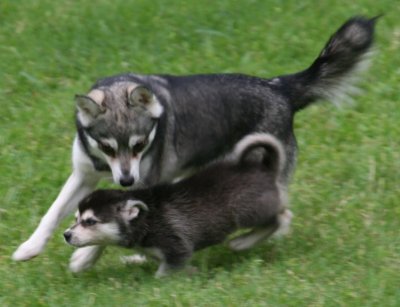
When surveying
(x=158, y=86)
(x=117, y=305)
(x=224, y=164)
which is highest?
(x=158, y=86)

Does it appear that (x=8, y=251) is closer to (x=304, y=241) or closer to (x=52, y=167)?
(x=52, y=167)

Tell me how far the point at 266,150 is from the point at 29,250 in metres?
1.84

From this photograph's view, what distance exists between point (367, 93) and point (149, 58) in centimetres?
233

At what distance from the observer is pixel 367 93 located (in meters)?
10.2

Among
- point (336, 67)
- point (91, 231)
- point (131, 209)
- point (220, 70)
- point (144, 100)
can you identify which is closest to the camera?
point (91, 231)

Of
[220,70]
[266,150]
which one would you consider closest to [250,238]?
[266,150]

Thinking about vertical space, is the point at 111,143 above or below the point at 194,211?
above

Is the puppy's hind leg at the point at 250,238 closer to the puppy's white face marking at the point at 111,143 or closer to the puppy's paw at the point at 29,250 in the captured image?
the puppy's white face marking at the point at 111,143

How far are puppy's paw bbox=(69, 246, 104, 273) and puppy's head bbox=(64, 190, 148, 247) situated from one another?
0.23 meters

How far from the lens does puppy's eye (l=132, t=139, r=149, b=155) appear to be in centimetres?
739

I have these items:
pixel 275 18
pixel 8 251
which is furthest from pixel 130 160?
pixel 275 18

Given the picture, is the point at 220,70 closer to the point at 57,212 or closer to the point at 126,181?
the point at 57,212

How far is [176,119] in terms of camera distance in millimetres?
7801

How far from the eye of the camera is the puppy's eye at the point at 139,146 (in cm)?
739
